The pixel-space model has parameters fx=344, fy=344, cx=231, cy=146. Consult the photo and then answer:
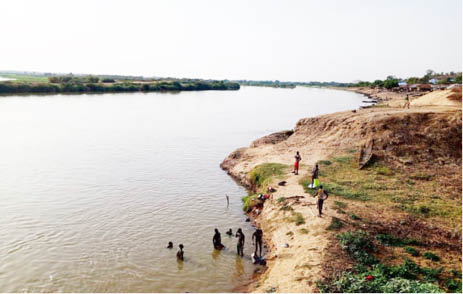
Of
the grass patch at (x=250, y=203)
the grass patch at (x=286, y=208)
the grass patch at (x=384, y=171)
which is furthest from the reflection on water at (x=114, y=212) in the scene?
the grass patch at (x=384, y=171)

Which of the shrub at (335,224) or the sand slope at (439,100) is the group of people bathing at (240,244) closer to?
the shrub at (335,224)

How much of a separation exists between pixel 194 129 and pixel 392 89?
292 feet

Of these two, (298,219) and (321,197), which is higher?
(321,197)

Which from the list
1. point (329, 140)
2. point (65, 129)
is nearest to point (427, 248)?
point (329, 140)

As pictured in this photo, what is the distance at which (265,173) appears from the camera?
2617cm

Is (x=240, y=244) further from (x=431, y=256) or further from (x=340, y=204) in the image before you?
(x=431, y=256)

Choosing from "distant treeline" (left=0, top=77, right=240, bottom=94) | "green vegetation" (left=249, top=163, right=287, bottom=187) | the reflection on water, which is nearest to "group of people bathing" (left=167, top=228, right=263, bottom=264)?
the reflection on water

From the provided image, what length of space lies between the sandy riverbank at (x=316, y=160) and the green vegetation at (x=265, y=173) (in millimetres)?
759

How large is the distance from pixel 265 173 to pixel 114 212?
11179mm

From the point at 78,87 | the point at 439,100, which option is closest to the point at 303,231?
the point at 439,100

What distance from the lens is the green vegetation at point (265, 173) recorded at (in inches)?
992

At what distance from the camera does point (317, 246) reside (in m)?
14.4

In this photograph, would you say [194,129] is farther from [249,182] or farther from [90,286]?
[90,286]

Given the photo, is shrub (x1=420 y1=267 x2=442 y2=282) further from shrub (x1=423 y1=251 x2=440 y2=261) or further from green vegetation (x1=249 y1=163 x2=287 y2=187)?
green vegetation (x1=249 y1=163 x2=287 y2=187)
